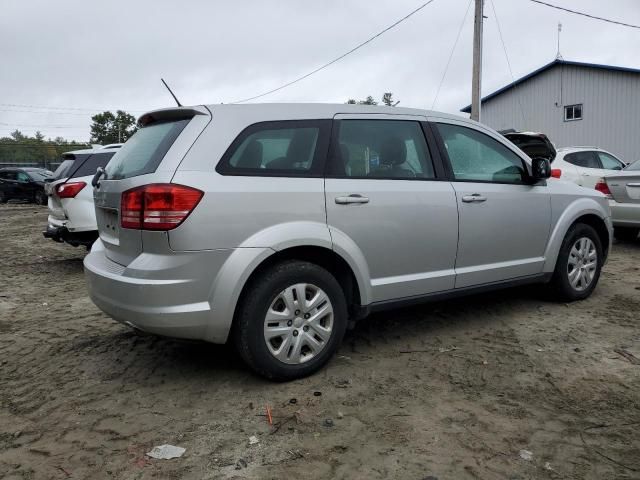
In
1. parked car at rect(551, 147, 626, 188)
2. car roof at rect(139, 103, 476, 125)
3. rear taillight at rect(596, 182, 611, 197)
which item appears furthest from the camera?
parked car at rect(551, 147, 626, 188)

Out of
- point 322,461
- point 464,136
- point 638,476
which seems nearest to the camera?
point 638,476

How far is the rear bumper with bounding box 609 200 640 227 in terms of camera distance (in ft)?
25.2

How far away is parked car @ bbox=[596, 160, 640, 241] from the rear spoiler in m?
6.49

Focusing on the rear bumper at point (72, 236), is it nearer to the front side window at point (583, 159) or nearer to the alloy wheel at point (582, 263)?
the alloy wheel at point (582, 263)

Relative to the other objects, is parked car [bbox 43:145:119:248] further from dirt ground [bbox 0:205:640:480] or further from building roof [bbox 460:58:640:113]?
building roof [bbox 460:58:640:113]

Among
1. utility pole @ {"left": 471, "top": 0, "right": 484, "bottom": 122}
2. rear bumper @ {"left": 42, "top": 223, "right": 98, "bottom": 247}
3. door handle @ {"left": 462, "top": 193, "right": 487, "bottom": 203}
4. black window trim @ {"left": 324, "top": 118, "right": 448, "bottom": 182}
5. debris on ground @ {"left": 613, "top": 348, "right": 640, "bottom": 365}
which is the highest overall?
utility pole @ {"left": 471, "top": 0, "right": 484, "bottom": 122}

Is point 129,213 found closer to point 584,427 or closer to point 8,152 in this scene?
point 584,427

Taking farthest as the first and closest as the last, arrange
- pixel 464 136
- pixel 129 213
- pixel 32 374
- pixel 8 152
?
1. pixel 8 152
2. pixel 464 136
3. pixel 32 374
4. pixel 129 213

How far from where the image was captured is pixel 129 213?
3.18 metres

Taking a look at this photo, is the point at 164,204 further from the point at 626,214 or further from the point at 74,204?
the point at 626,214

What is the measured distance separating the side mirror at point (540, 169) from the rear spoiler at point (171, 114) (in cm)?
280

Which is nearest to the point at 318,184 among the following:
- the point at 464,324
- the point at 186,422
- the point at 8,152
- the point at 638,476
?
the point at 186,422

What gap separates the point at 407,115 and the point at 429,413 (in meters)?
2.18

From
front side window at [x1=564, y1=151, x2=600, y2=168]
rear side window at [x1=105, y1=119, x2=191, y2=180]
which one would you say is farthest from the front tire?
front side window at [x1=564, y1=151, x2=600, y2=168]
